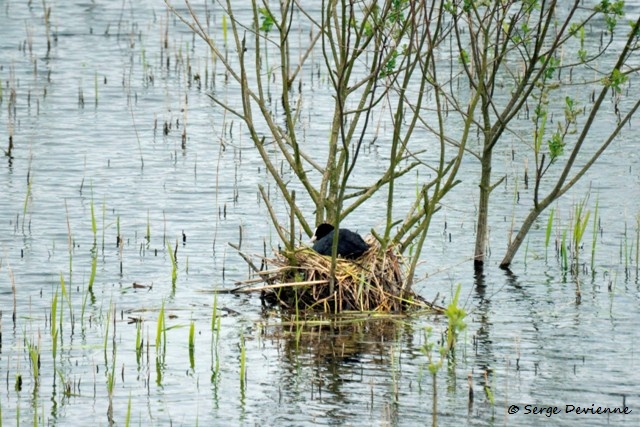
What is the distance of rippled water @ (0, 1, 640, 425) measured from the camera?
835 cm

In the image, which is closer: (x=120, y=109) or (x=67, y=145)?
(x=67, y=145)

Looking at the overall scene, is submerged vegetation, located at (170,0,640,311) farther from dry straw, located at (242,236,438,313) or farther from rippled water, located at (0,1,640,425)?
rippled water, located at (0,1,640,425)

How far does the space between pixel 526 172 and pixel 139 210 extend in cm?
440

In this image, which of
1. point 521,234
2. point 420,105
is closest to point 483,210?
point 521,234

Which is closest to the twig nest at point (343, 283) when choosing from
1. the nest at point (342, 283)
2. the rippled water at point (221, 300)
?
the nest at point (342, 283)

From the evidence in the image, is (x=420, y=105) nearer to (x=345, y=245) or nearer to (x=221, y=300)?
(x=345, y=245)

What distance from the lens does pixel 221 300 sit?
427 inches

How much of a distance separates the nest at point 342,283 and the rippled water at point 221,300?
0.92 ft

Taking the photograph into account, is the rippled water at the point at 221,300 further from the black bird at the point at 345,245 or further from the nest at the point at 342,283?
the black bird at the point at 345,245

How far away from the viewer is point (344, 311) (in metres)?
10.3

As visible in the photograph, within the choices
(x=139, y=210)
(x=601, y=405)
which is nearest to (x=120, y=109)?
(x=139, y=210)

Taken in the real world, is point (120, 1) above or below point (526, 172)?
above

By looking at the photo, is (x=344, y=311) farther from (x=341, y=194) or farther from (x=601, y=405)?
(x=601, y=405)

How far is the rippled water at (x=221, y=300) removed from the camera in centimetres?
835
